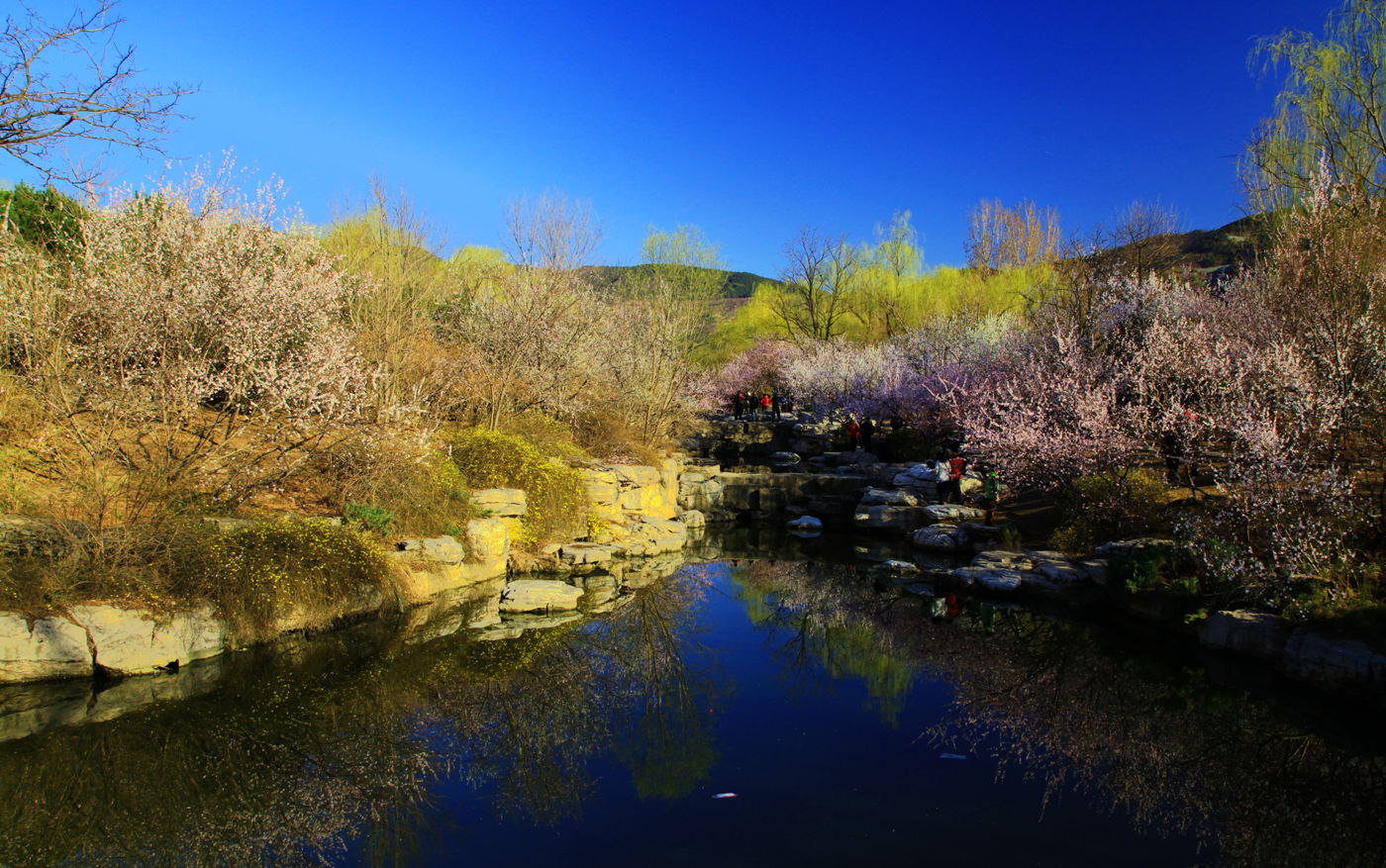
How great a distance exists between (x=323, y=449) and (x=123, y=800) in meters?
5.61

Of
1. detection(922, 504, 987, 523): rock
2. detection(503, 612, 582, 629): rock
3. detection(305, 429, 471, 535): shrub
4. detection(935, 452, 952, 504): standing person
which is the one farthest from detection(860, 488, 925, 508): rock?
detection(305, 429, 471, 535): shrub

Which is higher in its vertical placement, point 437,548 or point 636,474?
point 636,474

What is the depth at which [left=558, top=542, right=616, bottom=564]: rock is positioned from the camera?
498 inches

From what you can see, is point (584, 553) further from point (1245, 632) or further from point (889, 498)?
point (1245, 632)

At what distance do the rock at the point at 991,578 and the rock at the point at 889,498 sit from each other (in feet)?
17.4

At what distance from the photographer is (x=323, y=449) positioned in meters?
10.0

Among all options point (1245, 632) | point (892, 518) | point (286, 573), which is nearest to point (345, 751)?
point (286, 573)

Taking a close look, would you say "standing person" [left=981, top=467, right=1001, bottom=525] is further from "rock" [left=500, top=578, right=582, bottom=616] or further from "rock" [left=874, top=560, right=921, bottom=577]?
"rock" [left=500, top=578, right=582, bottom=616]

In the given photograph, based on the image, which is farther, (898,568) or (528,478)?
(898,568)

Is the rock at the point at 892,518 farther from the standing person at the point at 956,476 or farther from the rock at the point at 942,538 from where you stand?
the rock at the point at 942,538

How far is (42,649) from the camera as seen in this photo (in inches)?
257

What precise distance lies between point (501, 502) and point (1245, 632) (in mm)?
10140

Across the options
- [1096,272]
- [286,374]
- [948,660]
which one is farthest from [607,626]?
[1096,272]

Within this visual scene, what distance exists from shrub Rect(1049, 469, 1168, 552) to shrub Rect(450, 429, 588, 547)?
27.6ft
